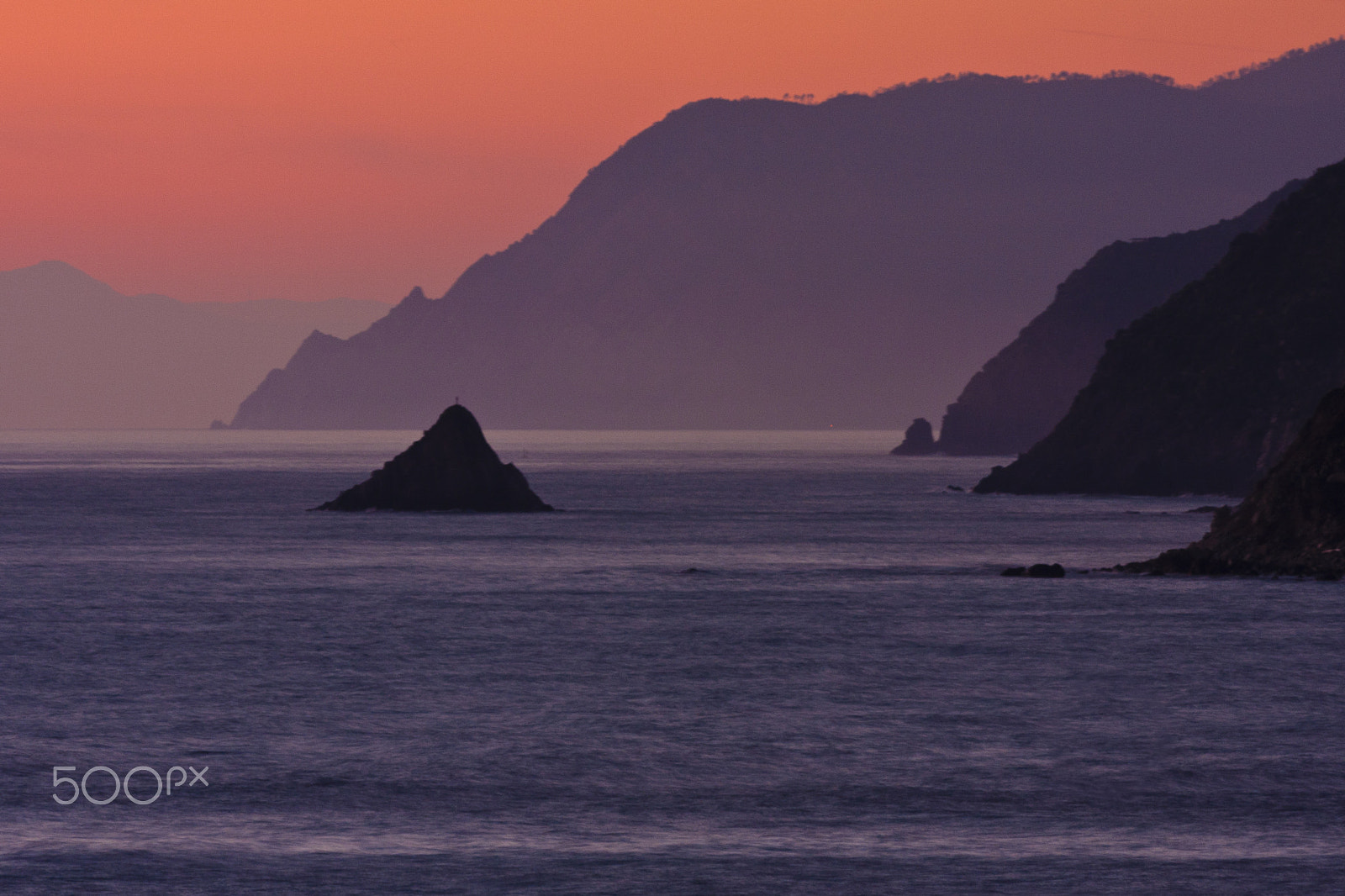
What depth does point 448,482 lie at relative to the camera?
114 meters

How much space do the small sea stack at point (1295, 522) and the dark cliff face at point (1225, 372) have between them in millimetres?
71284

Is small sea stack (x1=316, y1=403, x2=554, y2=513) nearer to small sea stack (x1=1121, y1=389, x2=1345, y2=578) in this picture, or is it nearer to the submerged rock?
the submerged rock

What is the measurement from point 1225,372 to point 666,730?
408 feet

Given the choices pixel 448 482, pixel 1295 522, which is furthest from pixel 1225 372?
pixel 1295 522

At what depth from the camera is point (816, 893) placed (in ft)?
57.2

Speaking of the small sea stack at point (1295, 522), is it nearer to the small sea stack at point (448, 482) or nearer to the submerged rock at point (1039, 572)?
the submerged rock at point (1039, 572)

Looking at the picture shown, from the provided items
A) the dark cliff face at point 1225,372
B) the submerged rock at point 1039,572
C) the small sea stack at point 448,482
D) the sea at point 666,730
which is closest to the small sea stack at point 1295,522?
the sea at point 666,730

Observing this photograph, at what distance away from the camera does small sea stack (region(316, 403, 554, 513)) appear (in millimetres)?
113312

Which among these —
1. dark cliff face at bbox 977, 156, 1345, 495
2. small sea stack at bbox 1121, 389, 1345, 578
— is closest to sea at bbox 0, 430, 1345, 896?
small sea stack at bbox 1121, 389, 1345, 578

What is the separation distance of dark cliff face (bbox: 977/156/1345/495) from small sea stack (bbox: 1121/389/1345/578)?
234 feet

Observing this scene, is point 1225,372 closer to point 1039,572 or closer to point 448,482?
point 448,482

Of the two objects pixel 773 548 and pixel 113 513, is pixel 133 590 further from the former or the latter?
pixel 113 513

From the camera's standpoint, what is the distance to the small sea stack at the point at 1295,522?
6244 centimetres

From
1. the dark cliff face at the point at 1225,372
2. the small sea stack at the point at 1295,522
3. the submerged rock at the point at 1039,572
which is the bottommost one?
the submerged rock at the point at 1039,572
